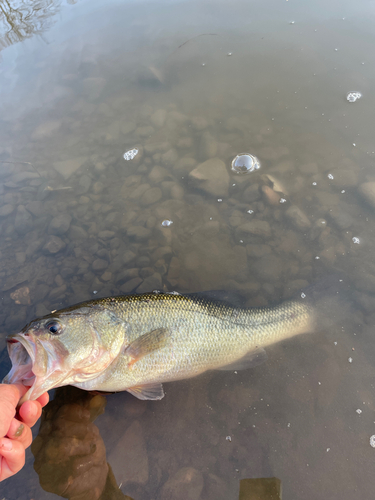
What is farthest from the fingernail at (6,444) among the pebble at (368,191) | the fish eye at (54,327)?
the pebble at (368,191)

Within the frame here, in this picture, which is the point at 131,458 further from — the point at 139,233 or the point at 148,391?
the point at 139,233

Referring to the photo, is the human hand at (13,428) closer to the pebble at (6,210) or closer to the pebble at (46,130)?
the pebble at (6,210)

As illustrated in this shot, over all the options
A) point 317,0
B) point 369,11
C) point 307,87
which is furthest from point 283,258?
point 317,0

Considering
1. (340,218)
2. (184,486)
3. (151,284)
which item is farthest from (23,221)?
(340,218)

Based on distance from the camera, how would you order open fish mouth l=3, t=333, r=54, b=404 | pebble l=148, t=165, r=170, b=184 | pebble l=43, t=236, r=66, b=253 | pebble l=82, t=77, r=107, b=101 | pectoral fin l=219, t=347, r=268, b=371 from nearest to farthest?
open fish mouth l=3, t=333, r=54, b=404 < pectoral fin l=219, t=347, r=268, b=371 < pebble l=43, t=236, r=66, b=253 < pebble l=148, t=165, r=170, b=184 < pebble l=82, t=77, r=107, b=101

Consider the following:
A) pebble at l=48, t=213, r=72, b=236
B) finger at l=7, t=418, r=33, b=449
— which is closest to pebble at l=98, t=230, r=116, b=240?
pebble at l=48, t=213, r=72, b=236

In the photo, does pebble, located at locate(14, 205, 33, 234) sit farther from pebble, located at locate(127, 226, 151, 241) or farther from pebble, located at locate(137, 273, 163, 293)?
pebble, located at locate(137, 273, 163, 293)
